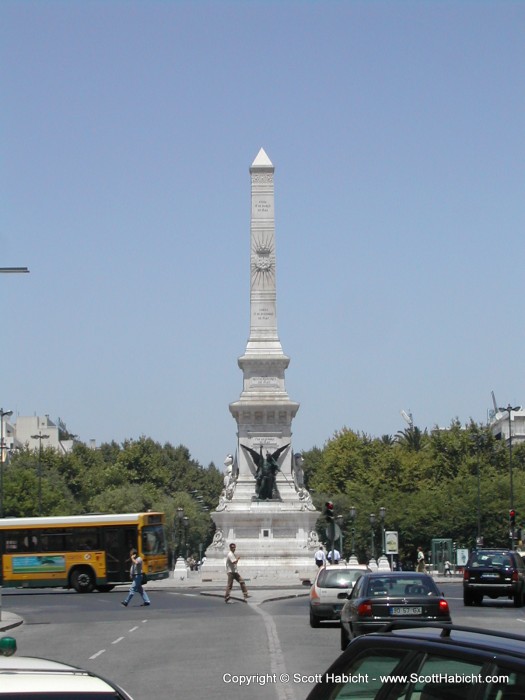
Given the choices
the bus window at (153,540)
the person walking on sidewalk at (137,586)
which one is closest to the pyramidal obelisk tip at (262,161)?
the bus window at (153,540)

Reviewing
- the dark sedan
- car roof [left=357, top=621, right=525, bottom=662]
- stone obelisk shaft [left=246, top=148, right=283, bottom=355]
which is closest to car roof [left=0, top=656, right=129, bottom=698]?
car roof [left=357, top=621, right=525, bottom=662]

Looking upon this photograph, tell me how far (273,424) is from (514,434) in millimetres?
107887

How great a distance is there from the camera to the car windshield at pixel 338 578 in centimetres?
2506

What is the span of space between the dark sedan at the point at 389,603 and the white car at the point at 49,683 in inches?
520

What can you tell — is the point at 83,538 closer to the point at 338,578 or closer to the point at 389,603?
the point at 338,578

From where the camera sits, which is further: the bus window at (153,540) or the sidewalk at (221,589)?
the bus window at (153,540)

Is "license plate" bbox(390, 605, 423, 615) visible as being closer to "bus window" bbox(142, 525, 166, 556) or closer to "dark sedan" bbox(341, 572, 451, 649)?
"dark sedan" bbox(341, 572, 451, 649)

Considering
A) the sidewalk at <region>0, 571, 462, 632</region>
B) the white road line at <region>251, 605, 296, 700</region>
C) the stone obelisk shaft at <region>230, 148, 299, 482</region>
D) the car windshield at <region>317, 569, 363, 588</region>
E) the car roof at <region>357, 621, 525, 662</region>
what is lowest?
the sidewalk at <region>0, 571, 462, 632</region>

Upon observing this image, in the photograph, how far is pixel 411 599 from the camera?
1922 cm

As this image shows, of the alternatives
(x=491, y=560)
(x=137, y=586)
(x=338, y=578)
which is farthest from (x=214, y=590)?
(x=338, y=578)

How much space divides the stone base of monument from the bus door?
59.3ft

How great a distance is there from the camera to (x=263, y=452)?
68.3 m

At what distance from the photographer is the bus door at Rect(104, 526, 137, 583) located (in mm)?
45531

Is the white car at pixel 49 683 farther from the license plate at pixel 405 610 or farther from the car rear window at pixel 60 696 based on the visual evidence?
the license plate at pixel 405 610
